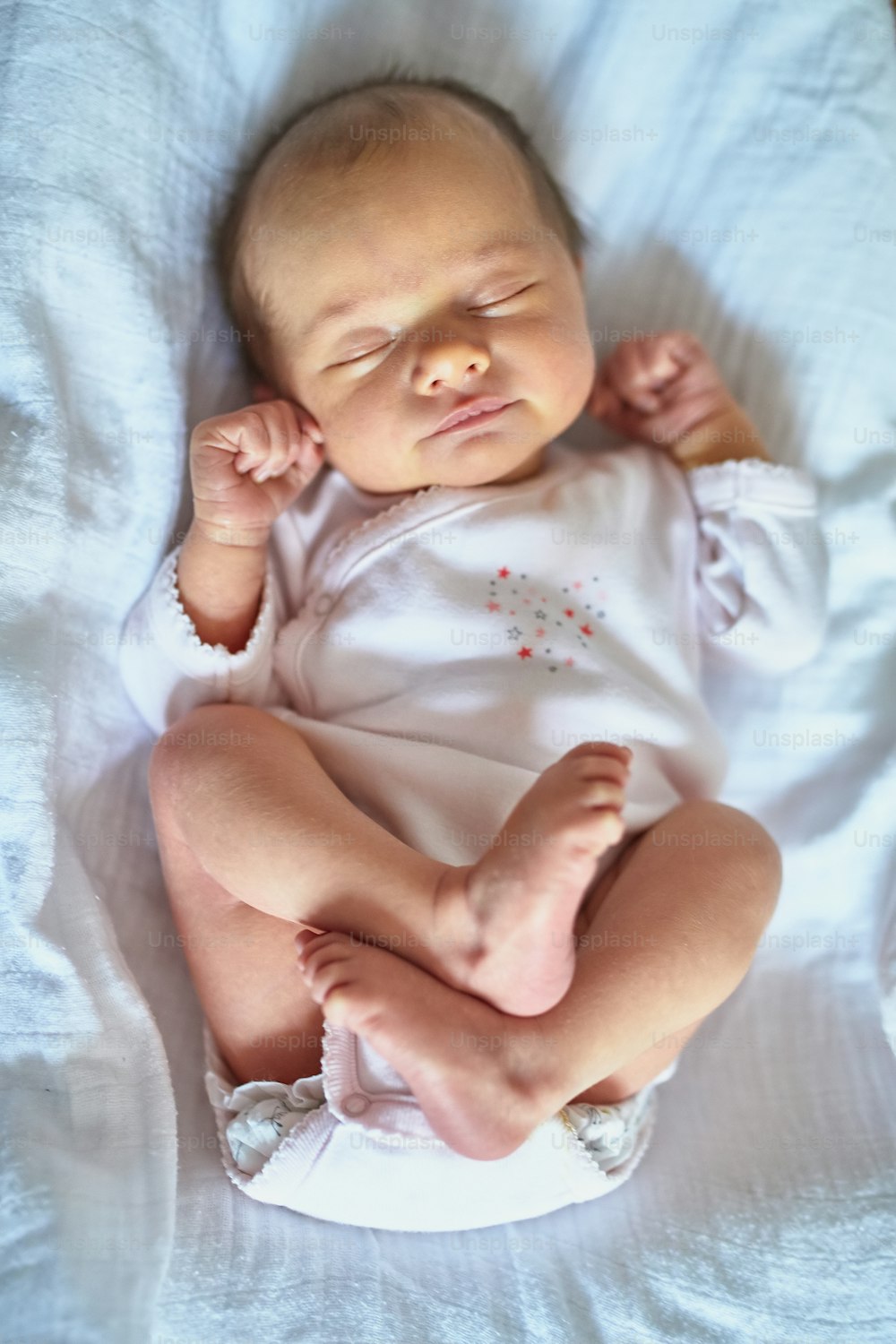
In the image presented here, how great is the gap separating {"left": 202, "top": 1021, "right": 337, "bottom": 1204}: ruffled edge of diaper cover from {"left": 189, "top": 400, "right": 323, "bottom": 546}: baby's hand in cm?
64

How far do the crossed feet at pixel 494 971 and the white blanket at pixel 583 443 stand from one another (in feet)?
1.05

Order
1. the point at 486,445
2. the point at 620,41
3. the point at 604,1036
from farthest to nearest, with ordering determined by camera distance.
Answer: the point at 620,41, the point at 486,445, the point at 604,1036

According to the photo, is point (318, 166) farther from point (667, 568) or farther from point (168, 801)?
point (168, 801)

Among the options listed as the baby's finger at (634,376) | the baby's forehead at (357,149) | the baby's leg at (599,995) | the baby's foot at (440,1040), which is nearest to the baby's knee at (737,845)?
the baby's leg at (599,995)

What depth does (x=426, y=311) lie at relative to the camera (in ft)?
4.56

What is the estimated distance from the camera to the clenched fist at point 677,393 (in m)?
1.64

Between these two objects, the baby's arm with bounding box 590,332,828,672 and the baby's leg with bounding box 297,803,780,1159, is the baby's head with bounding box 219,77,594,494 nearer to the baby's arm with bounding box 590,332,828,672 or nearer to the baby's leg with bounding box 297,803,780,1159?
the baby's arm with bounding box 590,332,828,672

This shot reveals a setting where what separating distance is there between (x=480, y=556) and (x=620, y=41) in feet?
2.66

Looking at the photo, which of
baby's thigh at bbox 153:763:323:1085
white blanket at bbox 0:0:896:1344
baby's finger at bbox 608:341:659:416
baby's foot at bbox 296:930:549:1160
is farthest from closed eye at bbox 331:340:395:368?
baby's foot at bbox 296:930:549:1160

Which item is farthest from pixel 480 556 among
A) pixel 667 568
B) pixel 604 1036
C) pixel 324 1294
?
pixel 324 1294

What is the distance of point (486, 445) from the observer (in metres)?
1.43

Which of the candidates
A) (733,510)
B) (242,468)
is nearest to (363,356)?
(242,468)

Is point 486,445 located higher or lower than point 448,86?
lower

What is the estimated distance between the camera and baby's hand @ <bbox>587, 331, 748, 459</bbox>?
64.5 inches
